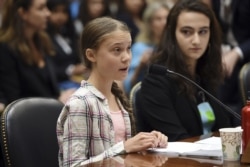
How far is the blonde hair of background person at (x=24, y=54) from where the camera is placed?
407 cm

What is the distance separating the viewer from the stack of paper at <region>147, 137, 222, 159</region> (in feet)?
7.06

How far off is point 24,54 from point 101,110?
1.88 m

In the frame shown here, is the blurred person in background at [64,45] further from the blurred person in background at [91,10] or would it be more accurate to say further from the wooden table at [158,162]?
the wooden table at [158,162]

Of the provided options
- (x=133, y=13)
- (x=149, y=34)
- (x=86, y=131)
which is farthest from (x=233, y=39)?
(x=86, y=131)

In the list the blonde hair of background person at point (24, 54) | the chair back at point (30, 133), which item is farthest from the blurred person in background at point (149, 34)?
the chair back at point (30, 133)

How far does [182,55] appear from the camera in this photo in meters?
3.05

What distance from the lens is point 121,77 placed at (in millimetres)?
2408

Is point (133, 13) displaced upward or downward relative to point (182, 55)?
upward

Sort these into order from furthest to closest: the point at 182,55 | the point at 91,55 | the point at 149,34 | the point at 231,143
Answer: the point at 149,34 < the point at 182,55 < the point at 91,55 < the point at 231,143

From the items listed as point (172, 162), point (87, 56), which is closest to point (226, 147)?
point (172, 162)

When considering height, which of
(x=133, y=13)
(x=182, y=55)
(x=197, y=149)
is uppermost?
(x=133, y=13)

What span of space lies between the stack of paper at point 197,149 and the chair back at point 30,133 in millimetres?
540

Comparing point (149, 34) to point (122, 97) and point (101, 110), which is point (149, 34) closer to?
point (122, 97)

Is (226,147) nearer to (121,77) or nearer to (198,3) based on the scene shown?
(121,77)
